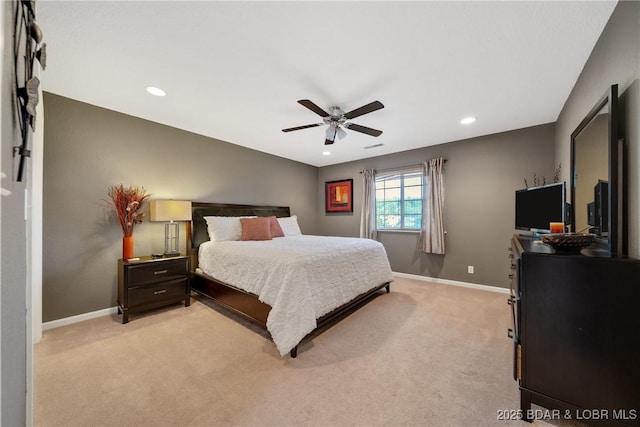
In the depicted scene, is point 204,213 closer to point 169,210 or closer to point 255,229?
point 169,210

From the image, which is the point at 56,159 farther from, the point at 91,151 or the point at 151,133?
A: the point at 151,133

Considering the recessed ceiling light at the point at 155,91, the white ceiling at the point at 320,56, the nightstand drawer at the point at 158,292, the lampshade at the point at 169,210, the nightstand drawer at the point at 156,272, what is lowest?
the nightstand drawer at the point at 158,292

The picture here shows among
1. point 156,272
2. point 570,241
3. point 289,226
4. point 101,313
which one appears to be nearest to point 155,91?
point 156,272

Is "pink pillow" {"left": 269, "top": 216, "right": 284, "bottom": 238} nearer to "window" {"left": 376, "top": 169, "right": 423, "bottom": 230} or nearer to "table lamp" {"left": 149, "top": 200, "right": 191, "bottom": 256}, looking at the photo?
"table lamp" {"left": 149, "top": 200, "right": 191, "bottom": 256}

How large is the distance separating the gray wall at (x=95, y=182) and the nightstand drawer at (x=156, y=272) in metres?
0.50

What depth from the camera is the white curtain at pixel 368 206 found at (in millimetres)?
4953

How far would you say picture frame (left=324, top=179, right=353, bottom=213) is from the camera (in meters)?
5.41

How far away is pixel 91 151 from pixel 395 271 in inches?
196

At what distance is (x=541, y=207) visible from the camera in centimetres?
220

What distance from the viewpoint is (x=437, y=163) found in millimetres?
4152

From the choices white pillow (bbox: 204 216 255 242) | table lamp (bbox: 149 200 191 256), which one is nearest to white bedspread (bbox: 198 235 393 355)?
white pillow (bbox: 204 216 255 242)

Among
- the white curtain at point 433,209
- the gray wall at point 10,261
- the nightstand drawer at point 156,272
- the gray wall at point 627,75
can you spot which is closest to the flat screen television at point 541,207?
the gray wall at point 627,75

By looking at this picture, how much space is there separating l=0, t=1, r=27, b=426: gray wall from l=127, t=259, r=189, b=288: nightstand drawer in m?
1.98

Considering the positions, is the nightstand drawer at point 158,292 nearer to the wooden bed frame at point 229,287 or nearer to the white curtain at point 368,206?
the wooden bed frame at point 229,287
